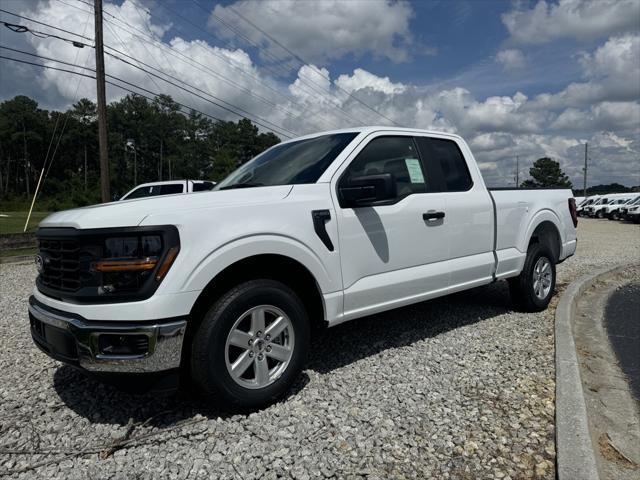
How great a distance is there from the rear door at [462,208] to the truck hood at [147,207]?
5.74ft

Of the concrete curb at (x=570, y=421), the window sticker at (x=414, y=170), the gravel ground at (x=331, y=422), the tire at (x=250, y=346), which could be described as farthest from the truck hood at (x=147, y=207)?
the concrete curb at (x=570, y=421)

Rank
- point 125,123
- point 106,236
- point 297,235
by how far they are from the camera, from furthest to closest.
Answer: point 125,123, point 297,235, point 106,236

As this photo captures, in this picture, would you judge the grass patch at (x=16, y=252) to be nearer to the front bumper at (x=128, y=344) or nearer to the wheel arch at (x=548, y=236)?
the front bumper at (x=128, y=344)

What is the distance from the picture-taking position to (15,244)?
40.3 ft

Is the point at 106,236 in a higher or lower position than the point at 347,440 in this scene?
higher

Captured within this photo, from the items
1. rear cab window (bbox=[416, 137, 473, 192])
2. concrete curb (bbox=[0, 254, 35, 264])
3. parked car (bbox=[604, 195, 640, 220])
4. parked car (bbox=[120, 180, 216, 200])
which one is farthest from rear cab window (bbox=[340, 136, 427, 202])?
parked car (bbox=[604, 195, 640, 220])

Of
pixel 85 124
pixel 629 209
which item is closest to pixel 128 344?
pixel 629 209

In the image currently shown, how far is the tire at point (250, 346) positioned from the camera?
278 cm

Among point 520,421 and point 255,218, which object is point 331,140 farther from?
point 520,421

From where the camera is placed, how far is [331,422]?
9.75ft

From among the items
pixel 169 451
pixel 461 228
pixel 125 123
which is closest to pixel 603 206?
pixel 461 228

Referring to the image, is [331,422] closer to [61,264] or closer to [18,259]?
[61,264]

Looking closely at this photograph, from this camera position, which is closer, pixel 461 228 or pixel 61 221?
pixel 61 221

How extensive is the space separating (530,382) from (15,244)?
12.9 m
